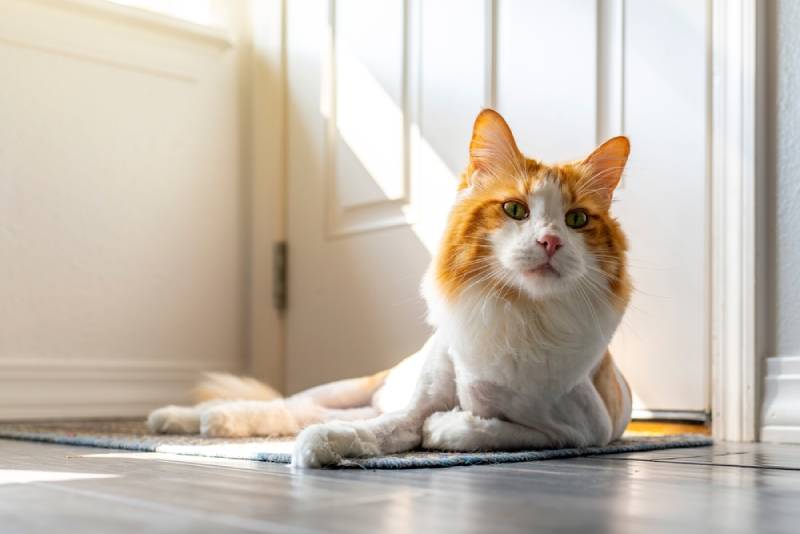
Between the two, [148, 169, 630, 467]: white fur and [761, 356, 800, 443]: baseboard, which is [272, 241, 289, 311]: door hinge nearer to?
[148, 169, 630, 467]: white fur

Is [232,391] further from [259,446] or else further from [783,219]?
Answer: [783,219]

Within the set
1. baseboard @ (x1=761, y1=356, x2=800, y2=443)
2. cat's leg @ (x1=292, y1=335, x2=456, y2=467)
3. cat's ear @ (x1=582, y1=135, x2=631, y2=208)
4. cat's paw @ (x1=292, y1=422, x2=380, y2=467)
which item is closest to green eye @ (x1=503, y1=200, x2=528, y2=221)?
cat's ear @ (x1=582, y1=135, x2=631, y2=208)

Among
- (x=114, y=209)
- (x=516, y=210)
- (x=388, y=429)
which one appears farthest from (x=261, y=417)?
(x=114, y=209)

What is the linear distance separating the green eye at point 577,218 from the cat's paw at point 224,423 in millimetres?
736

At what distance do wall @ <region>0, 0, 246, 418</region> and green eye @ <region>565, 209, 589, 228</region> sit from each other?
1582 mm

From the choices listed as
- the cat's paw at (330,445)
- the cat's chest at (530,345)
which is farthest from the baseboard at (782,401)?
the cat's paw at (330,445)

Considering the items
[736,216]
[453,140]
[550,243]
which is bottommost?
[550,243]

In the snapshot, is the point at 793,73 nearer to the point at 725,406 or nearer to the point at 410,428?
the point at 725,406

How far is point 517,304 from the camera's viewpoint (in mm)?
1381

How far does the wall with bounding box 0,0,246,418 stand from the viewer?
94.8 inches

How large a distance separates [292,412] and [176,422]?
229 mm

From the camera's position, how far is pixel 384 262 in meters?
2.48

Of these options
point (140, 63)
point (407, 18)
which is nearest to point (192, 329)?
point (140, 63)

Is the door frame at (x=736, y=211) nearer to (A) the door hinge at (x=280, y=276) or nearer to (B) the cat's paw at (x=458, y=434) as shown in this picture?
(B) the cat's paw at (x=458, y=434)
